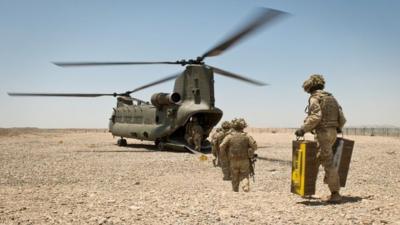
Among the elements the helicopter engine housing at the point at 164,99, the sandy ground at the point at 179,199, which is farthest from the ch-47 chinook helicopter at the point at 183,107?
the sandy ground at the point at 179,199

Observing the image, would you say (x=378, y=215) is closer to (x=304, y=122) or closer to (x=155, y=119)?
(x=304, y=122)

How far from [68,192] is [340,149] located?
481 cm

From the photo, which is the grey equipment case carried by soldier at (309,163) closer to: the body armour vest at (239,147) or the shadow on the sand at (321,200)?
the shadow on the sand at (321,200)

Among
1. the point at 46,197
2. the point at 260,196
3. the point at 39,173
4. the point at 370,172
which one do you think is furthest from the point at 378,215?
the point at 39,173

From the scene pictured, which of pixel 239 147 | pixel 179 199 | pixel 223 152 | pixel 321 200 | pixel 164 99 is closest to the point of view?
pixel 321 200

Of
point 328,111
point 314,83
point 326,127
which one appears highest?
point 314,83

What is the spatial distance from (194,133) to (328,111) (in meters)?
12.7

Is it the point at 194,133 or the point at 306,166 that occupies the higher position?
the point at 194,133

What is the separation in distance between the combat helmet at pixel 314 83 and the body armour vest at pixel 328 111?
0.17m

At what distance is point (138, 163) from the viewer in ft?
48.6

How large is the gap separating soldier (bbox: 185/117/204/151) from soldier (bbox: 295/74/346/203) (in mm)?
12425

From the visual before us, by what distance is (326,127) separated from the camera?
6.55m

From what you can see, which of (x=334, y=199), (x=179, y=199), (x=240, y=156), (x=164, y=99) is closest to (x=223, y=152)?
(x=240, y=156)

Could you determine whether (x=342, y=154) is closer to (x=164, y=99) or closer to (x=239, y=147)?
(x=239, y=147)
